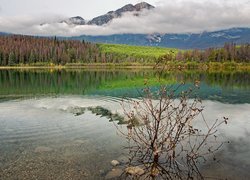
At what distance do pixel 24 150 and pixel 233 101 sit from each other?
1741 inches

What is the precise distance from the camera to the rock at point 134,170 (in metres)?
22.4

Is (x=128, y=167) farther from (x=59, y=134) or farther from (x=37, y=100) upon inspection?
(x=37, y=100)

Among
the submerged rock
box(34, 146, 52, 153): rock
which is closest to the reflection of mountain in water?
the submerged rock

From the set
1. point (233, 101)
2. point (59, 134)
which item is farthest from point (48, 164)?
point (233, 101)

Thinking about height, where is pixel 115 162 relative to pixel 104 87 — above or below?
above

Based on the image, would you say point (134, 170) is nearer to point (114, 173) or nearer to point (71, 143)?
point (114, 173)

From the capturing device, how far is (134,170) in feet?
74.8

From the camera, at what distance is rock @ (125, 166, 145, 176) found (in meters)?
22.4

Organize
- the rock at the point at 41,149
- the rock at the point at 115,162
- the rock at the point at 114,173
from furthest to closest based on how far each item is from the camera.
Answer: the rock at the point at 41,149 < the rock at the point at 115,162 < the rock at the point at 114,173

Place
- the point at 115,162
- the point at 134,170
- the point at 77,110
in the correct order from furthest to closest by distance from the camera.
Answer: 1. the point at 77,110
2. the point at 115,162
3. the point at 134,170

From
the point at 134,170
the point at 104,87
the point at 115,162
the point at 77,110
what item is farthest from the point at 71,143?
the point at 104,87

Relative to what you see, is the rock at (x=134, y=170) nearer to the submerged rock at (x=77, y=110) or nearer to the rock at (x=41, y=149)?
the rock at (x=41, y=149)

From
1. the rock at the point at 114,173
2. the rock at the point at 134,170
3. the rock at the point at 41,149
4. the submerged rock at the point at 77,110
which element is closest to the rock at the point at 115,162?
the rock at the point at 114,173

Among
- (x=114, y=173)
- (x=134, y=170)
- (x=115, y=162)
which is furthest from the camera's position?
(x=115, y=162)
